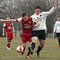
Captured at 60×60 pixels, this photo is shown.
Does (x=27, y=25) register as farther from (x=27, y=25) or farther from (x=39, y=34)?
(x=39, y=34)

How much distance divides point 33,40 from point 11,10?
60969mm

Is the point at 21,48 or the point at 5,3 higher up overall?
the point at 5,3

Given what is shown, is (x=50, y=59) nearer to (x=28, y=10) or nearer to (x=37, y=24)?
(x=37, y=24)

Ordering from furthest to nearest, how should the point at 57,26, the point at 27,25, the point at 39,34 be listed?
the point at 57,26
the point at 39,34
the point at 27,25

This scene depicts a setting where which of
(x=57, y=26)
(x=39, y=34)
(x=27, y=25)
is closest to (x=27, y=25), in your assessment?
(x=27, y=25)

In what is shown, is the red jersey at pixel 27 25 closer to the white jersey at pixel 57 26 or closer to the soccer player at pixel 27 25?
the soccer player at pixel 27 25

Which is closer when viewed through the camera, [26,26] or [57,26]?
[26,26]

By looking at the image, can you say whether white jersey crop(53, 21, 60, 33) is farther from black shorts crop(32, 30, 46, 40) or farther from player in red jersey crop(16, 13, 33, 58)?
player in red jersey crop(16, 13, 33, 58)

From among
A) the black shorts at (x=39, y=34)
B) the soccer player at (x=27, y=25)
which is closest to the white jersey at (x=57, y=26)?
the black shorts at (x=39, y=34)

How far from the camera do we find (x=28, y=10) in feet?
233

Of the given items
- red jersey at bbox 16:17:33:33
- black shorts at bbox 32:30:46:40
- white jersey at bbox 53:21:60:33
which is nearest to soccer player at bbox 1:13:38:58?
red jersey at bbox 16:17:33:33

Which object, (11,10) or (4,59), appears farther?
(11,10)

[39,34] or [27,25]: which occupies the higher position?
[27,25]

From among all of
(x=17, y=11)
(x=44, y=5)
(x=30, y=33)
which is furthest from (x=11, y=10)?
(x=30, y=33)
